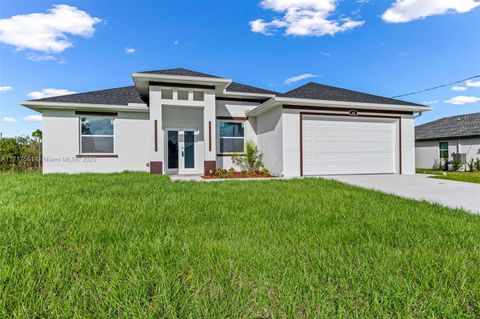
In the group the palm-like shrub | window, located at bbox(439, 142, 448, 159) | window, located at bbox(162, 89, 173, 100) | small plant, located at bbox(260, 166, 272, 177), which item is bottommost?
small plant, located at bbox(260, 166, 272, 177)

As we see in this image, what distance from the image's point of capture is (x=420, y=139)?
20.9 m

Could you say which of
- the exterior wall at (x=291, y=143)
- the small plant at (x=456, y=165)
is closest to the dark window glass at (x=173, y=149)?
the exterior wall at (x=291, y=143)

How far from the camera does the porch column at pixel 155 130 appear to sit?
11062 mm

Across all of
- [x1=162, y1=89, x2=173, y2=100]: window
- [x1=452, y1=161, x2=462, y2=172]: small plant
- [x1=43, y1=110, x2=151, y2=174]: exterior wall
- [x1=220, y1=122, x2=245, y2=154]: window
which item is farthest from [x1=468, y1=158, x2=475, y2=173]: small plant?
[x1=43, y1=110, x2=151, y2=174]: exterior wall

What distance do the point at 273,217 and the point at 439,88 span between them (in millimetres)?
21147

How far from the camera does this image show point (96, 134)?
12.8 m

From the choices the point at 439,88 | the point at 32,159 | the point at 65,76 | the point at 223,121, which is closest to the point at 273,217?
the point at 223,121

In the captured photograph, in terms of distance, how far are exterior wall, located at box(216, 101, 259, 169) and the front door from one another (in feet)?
5.28

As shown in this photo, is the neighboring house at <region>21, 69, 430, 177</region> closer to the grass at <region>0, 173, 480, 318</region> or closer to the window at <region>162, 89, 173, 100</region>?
the window at <region>162, 89, 173, 100</region>

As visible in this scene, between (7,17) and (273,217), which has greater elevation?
(7,17)

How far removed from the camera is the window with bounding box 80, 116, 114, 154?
12.7 meters

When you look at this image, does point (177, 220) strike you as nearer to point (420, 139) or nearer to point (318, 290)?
point (318, 290)

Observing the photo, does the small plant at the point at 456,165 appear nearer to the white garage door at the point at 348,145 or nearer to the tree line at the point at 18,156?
the white garage door at the point at 348,145

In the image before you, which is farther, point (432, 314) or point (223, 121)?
point (223, 121)
